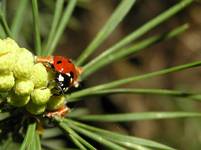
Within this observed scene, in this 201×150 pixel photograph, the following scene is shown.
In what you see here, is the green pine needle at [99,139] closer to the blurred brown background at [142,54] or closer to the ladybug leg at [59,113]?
the ladybug leg at [59,113]

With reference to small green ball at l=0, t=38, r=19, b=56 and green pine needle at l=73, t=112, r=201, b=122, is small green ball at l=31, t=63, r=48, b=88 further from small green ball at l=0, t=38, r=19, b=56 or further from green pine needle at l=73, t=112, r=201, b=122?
green pine needle at l=73, t=112, r=201, b=122

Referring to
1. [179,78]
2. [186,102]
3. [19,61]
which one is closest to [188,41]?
[179,78]

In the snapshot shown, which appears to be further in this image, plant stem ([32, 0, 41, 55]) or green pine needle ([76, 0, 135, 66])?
green pine needle ([76, 0, 135, 66])

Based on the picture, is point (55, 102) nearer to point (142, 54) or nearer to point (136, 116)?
point (136, 116)

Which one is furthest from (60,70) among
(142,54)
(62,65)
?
(142,54)

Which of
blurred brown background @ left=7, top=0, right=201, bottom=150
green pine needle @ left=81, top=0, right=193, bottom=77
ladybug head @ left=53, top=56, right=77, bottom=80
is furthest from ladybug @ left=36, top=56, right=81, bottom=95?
blurred brown background @ left=7, top=0, right=201, bottom=150

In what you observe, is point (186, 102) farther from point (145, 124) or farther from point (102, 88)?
point (102, 88)

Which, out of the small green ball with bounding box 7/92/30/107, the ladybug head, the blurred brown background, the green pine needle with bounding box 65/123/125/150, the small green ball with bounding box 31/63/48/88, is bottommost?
the green pine needle with bounding box 65/123/125/150
